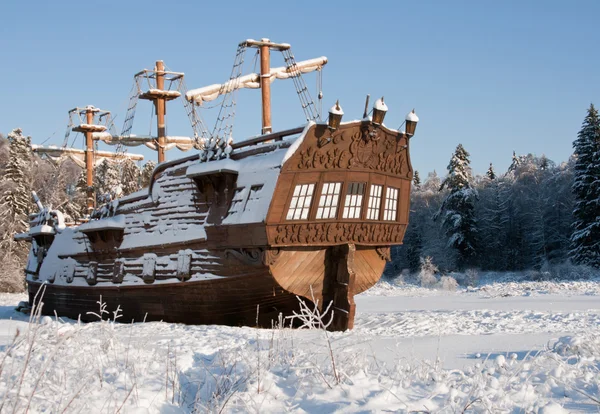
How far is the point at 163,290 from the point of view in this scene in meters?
12.3

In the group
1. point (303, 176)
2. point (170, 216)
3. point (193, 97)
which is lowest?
point (170, 216)

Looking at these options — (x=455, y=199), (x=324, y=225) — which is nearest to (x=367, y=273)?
(x=324, y=225)

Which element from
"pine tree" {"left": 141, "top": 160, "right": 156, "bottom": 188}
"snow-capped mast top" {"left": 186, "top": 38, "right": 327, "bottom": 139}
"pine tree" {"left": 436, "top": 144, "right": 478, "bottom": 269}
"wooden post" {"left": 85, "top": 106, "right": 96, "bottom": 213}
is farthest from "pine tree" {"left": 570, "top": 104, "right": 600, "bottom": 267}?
"pine tree" {"left": 141, "top": 160, "right": 156, "bottom": 188}

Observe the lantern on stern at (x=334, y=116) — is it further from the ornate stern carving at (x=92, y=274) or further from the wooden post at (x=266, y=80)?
the ornate stern carving at (x=92, y=274)

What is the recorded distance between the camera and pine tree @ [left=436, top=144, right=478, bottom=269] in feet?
113

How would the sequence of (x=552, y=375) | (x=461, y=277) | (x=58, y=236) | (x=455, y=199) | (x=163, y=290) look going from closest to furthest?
(x=552, y=375)
(x=163, y=290)
(x=58, y=236)
(x=461, y=277)
(x=455, y=199)

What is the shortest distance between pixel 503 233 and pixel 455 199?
4.14 m

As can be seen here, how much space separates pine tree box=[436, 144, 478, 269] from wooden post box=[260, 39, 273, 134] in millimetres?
20494

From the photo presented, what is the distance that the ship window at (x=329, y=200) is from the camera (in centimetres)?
1055

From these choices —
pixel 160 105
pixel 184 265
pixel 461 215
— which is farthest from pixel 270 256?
pixel 461 215

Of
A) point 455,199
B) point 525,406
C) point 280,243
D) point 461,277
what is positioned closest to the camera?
point 525,406

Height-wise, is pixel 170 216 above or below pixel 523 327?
above

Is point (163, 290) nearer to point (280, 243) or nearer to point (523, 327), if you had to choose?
point (280, 243)

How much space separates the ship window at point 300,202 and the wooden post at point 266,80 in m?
6.51
